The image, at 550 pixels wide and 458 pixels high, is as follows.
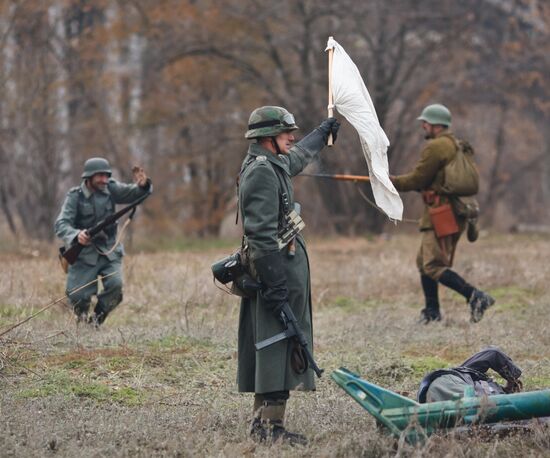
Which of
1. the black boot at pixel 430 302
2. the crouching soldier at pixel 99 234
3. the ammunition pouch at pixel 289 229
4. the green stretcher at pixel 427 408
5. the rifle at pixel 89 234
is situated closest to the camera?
the green stretcher at pixel 427 408

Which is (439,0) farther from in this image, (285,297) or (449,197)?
(285,297)

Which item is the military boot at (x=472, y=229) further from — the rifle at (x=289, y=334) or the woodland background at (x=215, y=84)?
the woodland background at (x=215, y=84)

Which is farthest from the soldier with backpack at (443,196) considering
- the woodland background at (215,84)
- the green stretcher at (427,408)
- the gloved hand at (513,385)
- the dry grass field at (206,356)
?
the woodland background at (215,84)

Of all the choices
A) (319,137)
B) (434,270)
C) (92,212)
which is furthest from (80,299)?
(319,137)

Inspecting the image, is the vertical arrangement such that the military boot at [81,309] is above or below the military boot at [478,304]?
below

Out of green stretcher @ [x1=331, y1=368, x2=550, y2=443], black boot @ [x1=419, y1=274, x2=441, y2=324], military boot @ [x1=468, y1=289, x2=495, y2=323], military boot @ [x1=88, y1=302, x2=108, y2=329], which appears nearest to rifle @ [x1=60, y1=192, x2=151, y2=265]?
military boot @ [x1=88, y1=302, x2=108, y2=329]

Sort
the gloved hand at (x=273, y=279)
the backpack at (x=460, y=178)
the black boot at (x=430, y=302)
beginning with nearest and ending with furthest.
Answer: the gloved hand at (x=273, y=279)
the backpack at (x=460, y=178)
the black boot at (x=430, y=302)

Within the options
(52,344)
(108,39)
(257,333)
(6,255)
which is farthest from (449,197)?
(108,39)

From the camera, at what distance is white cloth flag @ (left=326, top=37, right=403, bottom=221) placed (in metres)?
6.82

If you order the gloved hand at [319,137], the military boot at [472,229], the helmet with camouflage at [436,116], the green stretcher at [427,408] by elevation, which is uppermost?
the helmet with camouflage at [436,116]

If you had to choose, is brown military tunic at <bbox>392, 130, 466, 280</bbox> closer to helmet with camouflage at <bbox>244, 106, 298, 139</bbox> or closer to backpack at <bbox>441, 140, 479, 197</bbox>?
backpack at <bbox>441, 140, 479, 197</bbox>

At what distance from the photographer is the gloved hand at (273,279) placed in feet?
19.6

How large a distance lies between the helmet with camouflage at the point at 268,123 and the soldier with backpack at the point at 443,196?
13.6ft

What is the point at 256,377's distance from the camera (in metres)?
6.09
